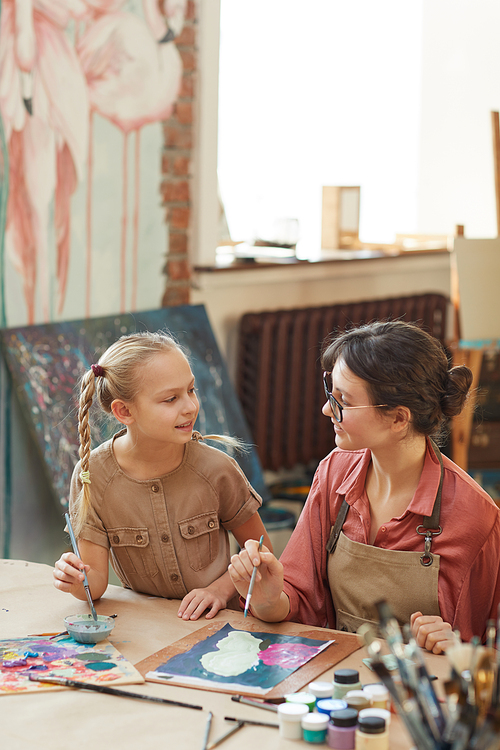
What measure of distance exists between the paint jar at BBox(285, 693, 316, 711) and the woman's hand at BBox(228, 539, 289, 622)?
31 cm

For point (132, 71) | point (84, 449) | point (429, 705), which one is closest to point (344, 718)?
point (429, 705)

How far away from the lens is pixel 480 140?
5.25 meters

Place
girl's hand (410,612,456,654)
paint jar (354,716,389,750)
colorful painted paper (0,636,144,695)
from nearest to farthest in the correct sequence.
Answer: paint jar (354,716,389,750) < colorful painted paper (0,636,144,695) < girl's hand (410,612,456,654)

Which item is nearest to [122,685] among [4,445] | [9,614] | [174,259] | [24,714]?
[24,714]

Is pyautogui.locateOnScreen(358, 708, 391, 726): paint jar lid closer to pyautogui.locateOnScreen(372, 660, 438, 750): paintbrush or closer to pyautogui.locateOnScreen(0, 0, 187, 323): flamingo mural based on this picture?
pyautogui.locateOnScreen(372, 660, 438, 750): paintbrush

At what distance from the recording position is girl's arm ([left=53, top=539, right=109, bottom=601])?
63.7 inches

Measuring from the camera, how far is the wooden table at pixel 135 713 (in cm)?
116

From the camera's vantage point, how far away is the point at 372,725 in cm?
112

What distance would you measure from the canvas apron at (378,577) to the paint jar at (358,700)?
1.41ft

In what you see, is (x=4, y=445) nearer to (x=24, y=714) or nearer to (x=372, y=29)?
(x=24, y=714)

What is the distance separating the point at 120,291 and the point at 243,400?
878mm

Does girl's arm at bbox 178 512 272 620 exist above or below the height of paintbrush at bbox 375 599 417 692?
below

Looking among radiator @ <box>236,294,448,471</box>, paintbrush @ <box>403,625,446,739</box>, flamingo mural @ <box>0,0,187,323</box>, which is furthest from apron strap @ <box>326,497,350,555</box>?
radiator @ <box>236,294,448,471</box>

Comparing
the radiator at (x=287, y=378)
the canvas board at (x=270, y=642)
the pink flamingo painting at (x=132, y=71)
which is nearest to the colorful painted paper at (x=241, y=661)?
the canvas board at (x=270, y=642)
